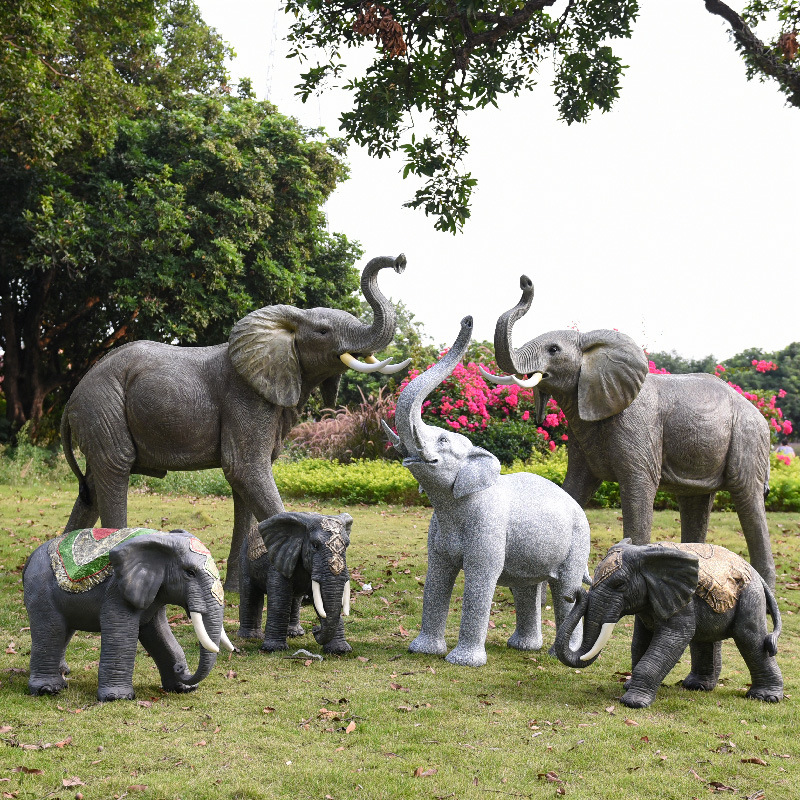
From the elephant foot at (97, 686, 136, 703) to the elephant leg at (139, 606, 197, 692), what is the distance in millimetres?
259

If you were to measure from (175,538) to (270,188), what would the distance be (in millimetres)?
15736

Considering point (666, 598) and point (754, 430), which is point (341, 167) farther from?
point (666, 598)

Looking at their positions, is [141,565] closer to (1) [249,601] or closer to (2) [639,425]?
(1) [249,601]

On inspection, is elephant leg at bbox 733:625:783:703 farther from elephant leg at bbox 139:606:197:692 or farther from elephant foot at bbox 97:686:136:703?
elephant foot at bbox 97:686:136:703

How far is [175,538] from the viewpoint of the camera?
4.97m

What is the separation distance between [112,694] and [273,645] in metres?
1.47

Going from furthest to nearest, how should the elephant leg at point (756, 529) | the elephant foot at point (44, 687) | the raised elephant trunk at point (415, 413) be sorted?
Answer: the elephant leg at point (756, 529), the raised elephant trunk at point (415, 413), the elephant foot at point (44, 687)

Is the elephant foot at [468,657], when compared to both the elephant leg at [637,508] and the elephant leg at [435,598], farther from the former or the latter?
the elephant leg at [637,508]

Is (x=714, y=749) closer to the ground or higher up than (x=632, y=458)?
closer to the ground

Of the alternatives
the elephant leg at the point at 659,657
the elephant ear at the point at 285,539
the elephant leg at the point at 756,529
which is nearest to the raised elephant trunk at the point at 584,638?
the elephant leg at the point at 659,657

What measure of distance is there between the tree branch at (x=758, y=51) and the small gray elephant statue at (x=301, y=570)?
288 inches

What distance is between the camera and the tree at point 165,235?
58.3 ft

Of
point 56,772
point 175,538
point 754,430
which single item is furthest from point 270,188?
point 56,772

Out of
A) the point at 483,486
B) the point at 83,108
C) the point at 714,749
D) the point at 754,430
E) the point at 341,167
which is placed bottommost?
the point at 714,749
